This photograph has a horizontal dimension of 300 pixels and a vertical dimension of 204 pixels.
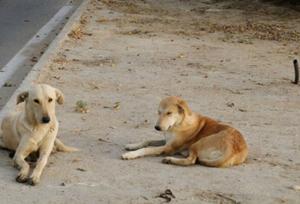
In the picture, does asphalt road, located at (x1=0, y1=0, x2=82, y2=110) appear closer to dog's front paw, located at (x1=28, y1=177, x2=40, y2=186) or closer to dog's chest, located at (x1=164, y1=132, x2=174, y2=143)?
dog's chest, located at (x1=164, y1=132, x2=174, y2=143)

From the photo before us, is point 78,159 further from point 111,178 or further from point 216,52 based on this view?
point 216,52

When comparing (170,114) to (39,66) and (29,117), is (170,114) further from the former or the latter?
(39,66)

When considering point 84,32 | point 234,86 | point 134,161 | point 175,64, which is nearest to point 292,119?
point 234,86

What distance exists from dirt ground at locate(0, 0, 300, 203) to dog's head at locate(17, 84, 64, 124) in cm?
45

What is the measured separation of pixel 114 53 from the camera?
12484 millimetres

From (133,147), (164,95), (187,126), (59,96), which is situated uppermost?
(59,96)

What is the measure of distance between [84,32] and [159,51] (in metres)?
2.35

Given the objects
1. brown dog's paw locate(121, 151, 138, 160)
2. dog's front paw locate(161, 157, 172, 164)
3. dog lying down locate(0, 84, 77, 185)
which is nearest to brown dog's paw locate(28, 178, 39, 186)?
dog lying down locate(0, 84, 77, 185)

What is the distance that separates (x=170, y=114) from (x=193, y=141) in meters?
0.36

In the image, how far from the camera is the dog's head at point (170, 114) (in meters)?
6.54

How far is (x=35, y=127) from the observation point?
20.7 ft

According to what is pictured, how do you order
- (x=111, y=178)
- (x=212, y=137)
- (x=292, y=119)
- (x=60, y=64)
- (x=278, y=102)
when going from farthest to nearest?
(x=60, y=64), (x=278, y=102), (x=292, y=119), (x=212, y=137), (x=111, y=178)

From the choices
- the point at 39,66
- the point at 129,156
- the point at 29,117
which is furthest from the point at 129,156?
the point at 39,66

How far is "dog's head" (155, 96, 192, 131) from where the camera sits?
654cm
